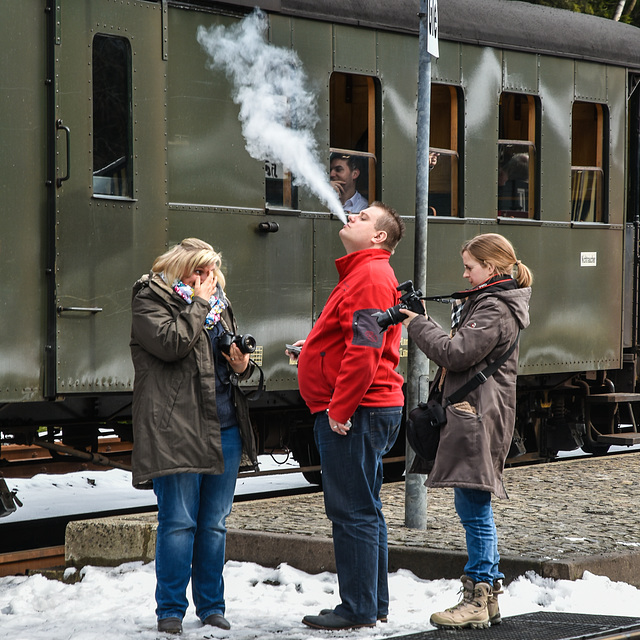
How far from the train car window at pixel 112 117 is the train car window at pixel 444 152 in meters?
2.53

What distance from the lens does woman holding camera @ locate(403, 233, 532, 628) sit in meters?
4.59

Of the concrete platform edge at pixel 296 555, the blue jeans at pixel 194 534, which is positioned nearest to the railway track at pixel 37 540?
the concrete platform edge at pixel 296 555

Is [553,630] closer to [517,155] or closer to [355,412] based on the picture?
→ [355,412]

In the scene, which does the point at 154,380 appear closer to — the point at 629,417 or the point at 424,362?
the point at 424,362

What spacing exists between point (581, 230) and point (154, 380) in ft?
18.7

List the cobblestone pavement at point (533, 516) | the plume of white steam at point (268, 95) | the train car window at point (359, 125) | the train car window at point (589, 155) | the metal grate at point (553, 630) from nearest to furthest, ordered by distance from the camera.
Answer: the metal grate at point (553, 630), the cobblestone pavement at point (533, 516), the plume of white steam at point (268, 95), the train car window at point (359, 125), the train car window at point (589, 155)

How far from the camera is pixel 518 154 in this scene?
29.8ft

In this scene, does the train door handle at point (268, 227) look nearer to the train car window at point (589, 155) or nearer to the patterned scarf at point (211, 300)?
the patterned scarf at point (211, 300)

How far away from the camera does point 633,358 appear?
10016mm

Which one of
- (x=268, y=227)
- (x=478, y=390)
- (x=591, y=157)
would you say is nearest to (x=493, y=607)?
(x=478, y=390)

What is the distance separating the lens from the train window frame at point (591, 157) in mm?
9594

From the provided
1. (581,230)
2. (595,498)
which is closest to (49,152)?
(595,498)

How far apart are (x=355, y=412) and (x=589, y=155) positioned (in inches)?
228

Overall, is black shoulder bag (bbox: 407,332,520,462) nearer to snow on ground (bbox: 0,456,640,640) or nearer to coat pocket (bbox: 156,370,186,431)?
snow on ground (bbox: 0,456,640,640)
